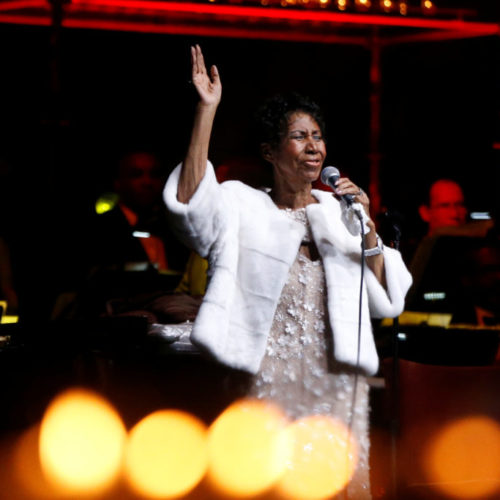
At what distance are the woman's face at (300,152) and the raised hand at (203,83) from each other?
30 cm

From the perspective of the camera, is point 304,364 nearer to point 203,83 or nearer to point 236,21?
point 203,83

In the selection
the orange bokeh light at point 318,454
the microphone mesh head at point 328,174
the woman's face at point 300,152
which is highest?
the woman's face at point 300,152

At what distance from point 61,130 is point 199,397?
2.87 meters

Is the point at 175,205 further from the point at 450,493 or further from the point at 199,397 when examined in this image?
the point at 450,493

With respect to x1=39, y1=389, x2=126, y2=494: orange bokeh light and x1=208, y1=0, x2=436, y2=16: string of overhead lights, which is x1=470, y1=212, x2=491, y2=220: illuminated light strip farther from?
x1=39, y1=389, x2=126, y2=494: orange bokeh light

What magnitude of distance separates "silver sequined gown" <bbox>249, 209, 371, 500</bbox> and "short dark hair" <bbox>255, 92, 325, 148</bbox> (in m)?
0.43

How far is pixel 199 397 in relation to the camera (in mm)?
3242

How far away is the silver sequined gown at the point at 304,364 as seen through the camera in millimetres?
2525

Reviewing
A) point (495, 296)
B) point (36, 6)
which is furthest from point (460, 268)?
point (36, 6)

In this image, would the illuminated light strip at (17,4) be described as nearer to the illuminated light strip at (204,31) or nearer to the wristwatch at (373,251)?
the illuminated light strip at (204,31)

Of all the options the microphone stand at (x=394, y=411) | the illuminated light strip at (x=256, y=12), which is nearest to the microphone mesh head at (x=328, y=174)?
the microphone stand at (x=394, y=411)

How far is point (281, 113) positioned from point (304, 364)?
2.59 feet

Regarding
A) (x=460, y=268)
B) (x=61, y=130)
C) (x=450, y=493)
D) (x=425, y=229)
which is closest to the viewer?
(x=450, y=493)

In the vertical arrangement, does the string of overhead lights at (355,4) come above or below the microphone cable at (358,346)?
above
